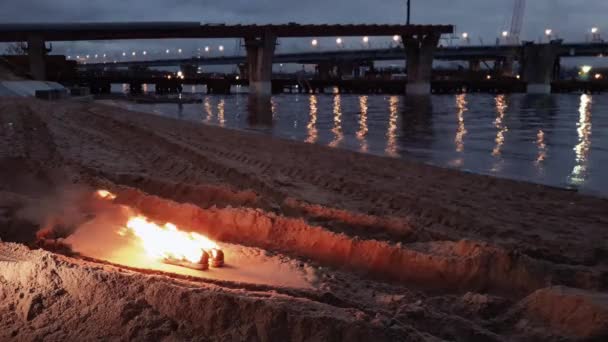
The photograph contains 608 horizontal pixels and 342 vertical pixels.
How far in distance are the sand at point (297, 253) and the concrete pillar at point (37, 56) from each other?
72.3 metres

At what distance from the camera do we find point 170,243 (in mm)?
6113

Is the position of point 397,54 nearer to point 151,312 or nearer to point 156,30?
point 156,30

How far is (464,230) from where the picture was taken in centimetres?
800

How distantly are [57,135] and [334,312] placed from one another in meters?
14.1

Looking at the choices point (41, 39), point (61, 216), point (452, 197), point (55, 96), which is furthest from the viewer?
point (41, 39)

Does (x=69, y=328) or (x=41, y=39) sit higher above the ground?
(x=41, y=39)

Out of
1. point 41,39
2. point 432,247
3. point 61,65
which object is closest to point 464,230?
point 432,247

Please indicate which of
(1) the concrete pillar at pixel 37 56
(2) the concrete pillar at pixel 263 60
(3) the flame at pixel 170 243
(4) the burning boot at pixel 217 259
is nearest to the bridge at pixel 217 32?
(2) the concrete pillar at pixel 263 60

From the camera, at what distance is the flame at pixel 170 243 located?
5843mm

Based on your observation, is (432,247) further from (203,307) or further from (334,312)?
(203,307)

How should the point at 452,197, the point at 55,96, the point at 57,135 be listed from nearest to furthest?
the point at 452,197 < the point at 57,135 < the point at 55,96

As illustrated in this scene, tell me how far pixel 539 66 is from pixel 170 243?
12663cm

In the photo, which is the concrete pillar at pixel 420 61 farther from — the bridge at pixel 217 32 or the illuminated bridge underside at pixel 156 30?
the illuminated bridge underside at pixel 156 30

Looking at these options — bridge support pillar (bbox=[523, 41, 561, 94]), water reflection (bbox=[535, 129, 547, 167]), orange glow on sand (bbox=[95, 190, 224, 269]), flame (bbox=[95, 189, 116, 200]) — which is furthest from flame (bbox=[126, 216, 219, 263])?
bridge support pillar (bbox=[523, 41, 561, 94])
